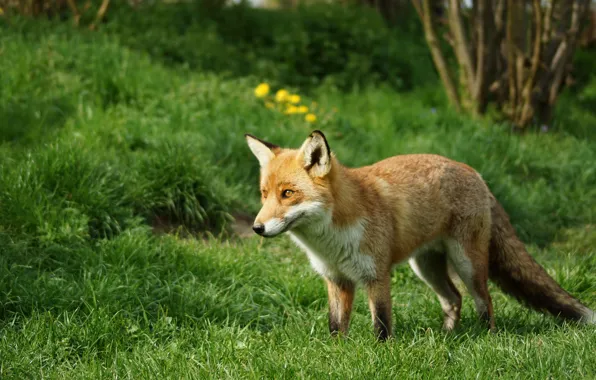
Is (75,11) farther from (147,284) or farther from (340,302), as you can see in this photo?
(340,302)

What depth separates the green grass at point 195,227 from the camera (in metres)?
4.09

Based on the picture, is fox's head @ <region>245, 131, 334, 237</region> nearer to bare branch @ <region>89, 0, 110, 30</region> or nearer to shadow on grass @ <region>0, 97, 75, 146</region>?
shadow on grass @ <region>0, 97, 75, 146</region>

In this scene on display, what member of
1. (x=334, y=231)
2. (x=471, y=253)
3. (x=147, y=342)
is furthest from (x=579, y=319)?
(x=147, y=342)

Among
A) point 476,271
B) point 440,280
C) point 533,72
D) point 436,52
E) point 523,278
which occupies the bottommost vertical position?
point 440,280

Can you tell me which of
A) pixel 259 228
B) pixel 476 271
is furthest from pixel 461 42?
pixel 259 228

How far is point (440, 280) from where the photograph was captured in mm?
5223

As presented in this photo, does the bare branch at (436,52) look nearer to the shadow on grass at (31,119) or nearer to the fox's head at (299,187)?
the shadow on grass at (31,119)

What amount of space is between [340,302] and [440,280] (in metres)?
0.97

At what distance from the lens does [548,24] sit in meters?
8.38

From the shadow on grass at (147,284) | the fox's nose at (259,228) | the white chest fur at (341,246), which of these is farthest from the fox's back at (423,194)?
the shadow on grass at (147,284)

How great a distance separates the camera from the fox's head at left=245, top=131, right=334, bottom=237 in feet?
13.7

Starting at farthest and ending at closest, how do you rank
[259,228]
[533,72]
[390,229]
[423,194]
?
[533,72] → [423,194] → [390,229] → [259,228]

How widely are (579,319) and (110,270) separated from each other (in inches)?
125

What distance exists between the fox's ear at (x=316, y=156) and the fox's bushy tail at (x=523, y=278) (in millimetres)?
1446
